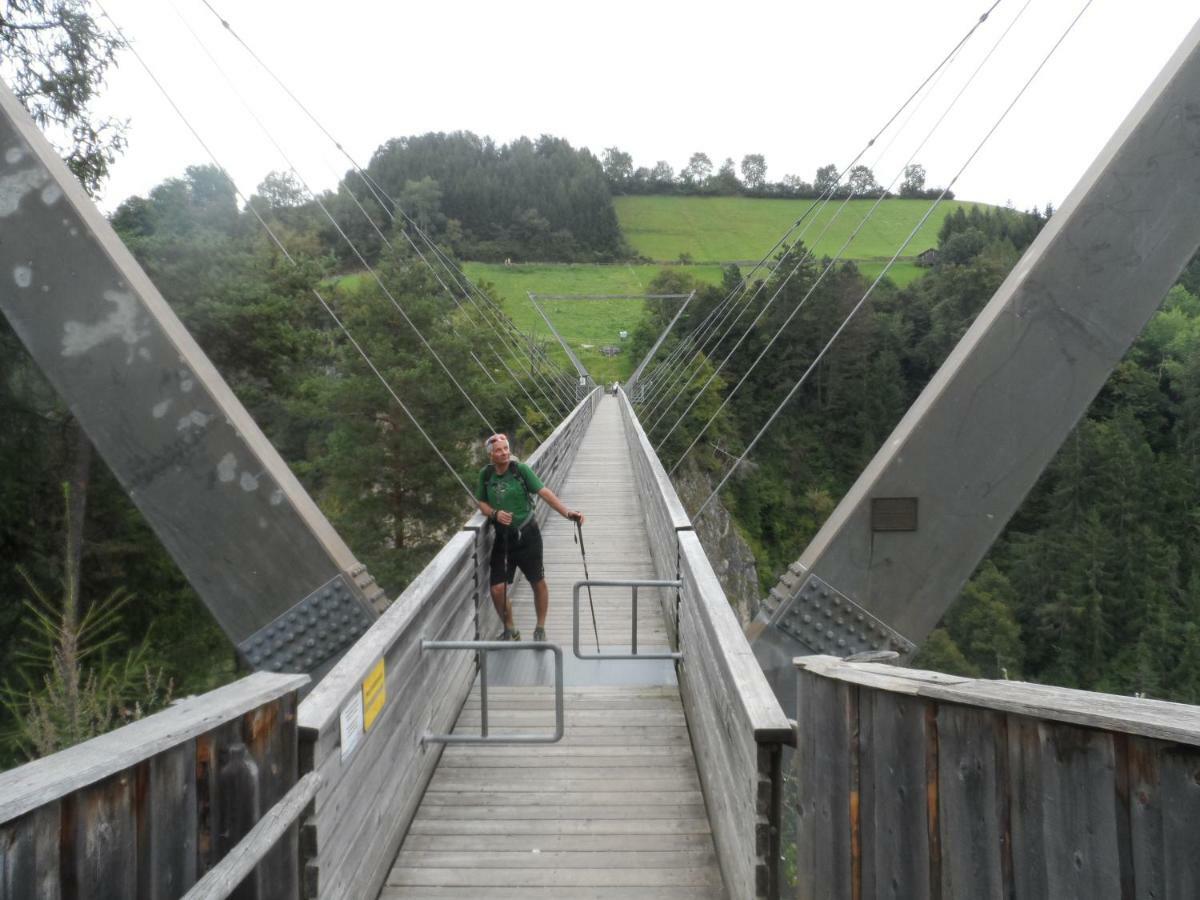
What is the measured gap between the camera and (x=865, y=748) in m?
2.86

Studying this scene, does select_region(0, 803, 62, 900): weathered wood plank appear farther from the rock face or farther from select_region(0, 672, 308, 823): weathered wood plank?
the rock face

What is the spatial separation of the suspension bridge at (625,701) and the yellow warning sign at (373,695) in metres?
0.02

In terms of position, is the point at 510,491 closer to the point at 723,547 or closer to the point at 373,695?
the point at 373,695

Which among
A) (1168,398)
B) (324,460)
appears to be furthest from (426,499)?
(1168,398)

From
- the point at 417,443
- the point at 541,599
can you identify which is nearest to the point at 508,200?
the point at 417,443

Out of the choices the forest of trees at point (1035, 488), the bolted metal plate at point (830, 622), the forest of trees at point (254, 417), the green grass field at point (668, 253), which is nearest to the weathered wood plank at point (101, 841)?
the forest of trees at point (254, 417)

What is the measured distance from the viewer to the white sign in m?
3.23

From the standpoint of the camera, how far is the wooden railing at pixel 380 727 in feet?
10.0

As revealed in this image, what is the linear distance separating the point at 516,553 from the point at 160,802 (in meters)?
4.45

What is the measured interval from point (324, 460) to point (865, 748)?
106 ft

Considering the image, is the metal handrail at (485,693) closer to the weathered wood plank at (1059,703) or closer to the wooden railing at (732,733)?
the wooden railing at (732,733)

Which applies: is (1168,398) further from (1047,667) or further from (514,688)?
(514,688)

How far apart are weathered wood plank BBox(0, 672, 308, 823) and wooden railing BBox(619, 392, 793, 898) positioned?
1496mm

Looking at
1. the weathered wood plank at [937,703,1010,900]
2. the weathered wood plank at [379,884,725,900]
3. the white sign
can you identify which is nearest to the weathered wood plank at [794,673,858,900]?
the weathered wood plank at [937,703,1010,900]
